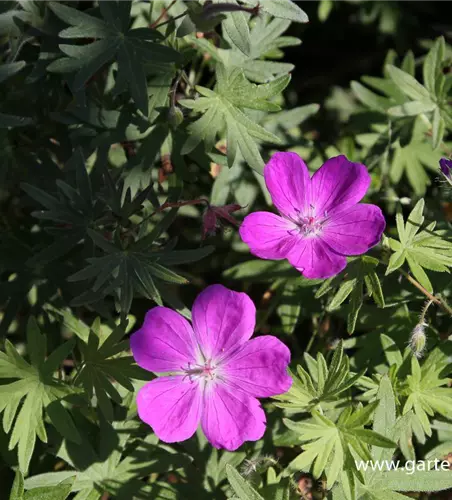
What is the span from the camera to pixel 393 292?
2582 millimetres

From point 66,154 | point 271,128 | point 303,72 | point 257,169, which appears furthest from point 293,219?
point 303,72

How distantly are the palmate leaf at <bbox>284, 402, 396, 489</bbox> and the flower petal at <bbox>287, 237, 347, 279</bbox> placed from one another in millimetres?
401

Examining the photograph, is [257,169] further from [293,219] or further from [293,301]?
[293,301]

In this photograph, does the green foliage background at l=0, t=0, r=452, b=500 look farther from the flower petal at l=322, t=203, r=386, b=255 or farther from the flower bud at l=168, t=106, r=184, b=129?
the flower petal at l=322, t=203, r=386, b=255

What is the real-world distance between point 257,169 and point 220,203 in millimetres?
350

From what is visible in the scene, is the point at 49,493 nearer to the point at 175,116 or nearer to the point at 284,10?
the point at 175,116

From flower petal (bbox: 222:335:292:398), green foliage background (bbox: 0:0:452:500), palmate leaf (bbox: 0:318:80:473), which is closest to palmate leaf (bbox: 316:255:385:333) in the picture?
green foliage background (bbox: 0:0:452:500)

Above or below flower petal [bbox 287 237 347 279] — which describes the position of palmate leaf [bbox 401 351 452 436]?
below

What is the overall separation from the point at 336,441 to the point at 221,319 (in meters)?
0.47

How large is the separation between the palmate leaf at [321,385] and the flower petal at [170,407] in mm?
A: 244

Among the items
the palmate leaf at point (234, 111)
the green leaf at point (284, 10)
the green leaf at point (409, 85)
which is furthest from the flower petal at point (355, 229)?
the green leaf at point (409, 85)

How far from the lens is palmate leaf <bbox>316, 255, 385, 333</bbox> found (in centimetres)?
213

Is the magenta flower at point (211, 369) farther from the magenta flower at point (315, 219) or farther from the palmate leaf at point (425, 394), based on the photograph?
the palmate leaf at point (425, 394)

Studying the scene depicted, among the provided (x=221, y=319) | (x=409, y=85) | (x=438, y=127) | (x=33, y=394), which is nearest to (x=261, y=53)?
(x=409, y=85)
